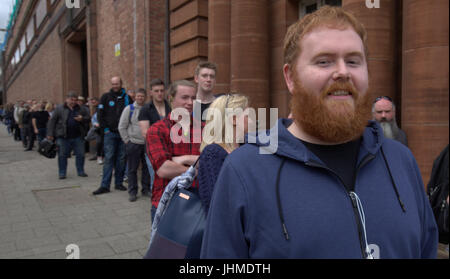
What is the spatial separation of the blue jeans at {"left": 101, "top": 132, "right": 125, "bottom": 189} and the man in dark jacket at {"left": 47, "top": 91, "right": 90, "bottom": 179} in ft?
5.88

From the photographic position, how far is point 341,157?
4.28ft

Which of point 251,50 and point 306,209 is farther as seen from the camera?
point 251,50

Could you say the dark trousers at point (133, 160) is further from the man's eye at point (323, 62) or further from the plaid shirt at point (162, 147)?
the man's eye at point (323, 62)

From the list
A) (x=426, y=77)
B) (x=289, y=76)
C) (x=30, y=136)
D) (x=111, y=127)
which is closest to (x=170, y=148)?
(x=289, y=76)

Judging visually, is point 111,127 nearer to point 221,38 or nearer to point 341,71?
point 221,38

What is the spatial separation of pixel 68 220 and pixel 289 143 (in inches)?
183

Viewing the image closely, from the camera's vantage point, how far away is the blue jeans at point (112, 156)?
21.8 ft

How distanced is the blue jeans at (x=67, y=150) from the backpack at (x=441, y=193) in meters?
7.24

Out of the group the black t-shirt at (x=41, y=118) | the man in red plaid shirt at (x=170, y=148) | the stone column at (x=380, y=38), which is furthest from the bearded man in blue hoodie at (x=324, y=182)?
the black t-shirt at (x=41, y=118)

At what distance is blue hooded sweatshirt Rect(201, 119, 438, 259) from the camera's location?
3.71ft

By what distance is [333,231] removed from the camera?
113 centimetres

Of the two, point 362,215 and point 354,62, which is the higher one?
point 354,62

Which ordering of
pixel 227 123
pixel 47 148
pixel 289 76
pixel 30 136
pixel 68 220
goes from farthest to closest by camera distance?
pixel 30 136
pixel 47 148
pixel 68 220
pixel 227 123
pixel 289 76
